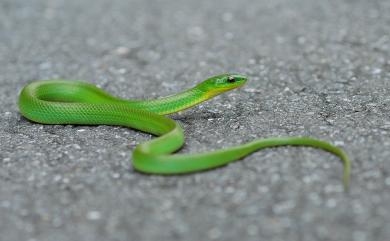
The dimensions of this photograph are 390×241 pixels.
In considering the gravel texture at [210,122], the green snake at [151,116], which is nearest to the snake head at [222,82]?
the green snake at [151,116]

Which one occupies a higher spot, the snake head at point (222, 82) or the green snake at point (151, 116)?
the snake head at point (222, 82)

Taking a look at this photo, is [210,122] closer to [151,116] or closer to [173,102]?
[173,102]

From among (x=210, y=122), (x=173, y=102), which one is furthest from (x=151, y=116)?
(x=210, y=122)

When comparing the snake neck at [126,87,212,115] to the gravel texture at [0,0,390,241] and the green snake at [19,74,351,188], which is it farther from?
the gravel texture at [0,0,390,241]

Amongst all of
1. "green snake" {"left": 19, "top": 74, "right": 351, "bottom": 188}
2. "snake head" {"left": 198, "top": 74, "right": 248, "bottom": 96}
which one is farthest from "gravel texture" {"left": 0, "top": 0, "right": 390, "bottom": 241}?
"snake head" {"left": 198, "top": 74, "right": 248, "bottom": 96}

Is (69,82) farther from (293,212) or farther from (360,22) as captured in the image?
(360,22)

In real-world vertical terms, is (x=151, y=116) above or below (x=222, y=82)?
below

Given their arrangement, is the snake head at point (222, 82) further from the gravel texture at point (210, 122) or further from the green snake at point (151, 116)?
the gravel texture at point (210, 122)
